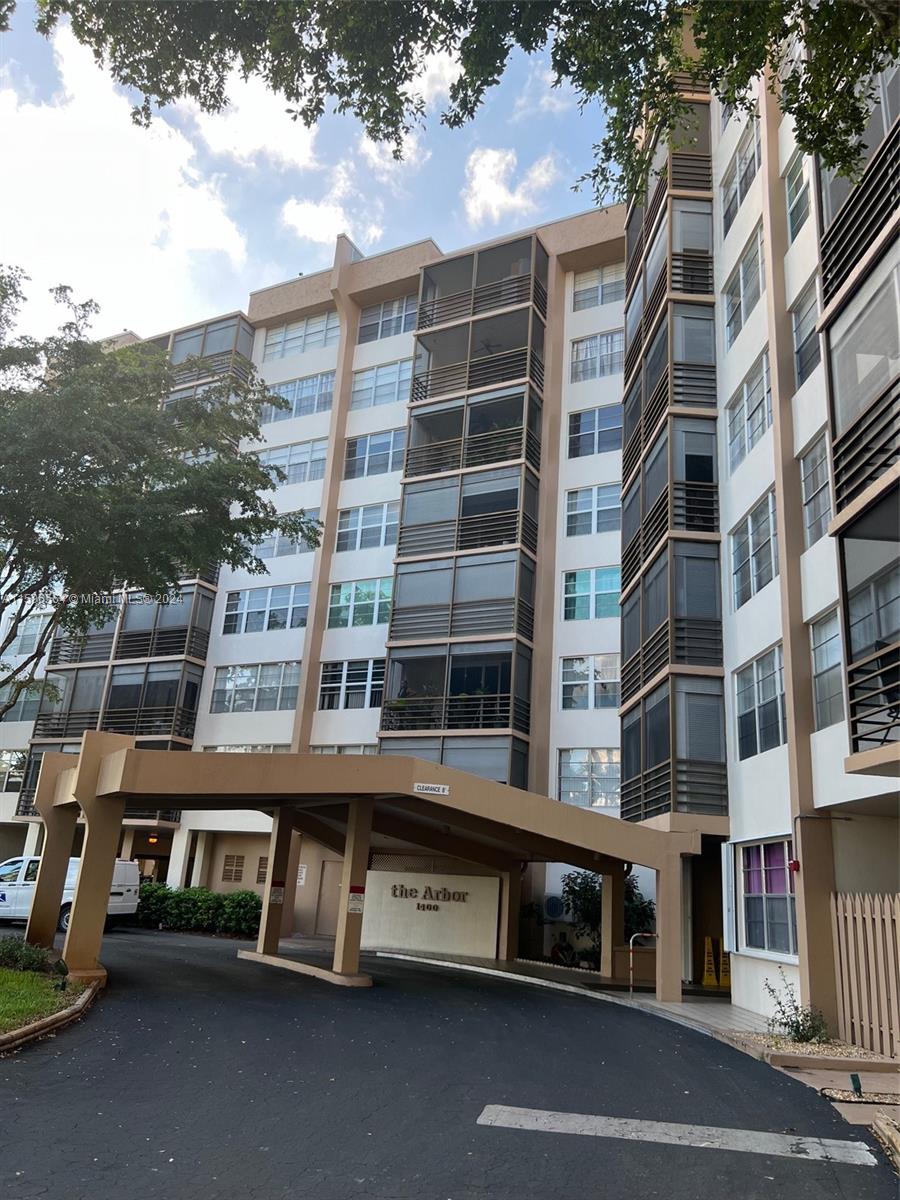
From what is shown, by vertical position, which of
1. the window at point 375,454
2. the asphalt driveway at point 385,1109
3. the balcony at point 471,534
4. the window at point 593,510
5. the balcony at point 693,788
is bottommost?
the asphalt driveway at point 385,1109

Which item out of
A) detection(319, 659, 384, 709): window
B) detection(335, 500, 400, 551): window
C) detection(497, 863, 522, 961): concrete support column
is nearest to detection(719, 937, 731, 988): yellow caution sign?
detection(497, 863, 522, 961): concrete support column

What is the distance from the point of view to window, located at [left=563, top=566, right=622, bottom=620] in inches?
1064

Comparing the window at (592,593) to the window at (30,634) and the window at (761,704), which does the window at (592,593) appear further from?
the window at (30,634)

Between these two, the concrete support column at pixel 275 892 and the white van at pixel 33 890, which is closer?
the concrete support column at pixel 275 892

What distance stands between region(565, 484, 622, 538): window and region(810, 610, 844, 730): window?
1350cm

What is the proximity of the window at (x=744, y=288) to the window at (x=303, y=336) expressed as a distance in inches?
716

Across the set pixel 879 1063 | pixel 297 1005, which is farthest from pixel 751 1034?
pixel 297 1005

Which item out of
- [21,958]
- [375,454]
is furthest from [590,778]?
[21,958]

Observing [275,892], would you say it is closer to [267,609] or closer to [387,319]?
[267,609]

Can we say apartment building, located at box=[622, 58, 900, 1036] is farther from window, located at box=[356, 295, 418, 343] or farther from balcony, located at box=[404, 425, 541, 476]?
window, located at box=[356, 295, 418, 343]

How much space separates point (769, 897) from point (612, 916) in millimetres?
5540

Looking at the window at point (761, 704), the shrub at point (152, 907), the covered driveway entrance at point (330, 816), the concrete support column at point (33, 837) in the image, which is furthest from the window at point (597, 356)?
the concrete support column at point (33, 837)

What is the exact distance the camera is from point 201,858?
99.7ft

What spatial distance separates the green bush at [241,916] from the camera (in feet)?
85.7
